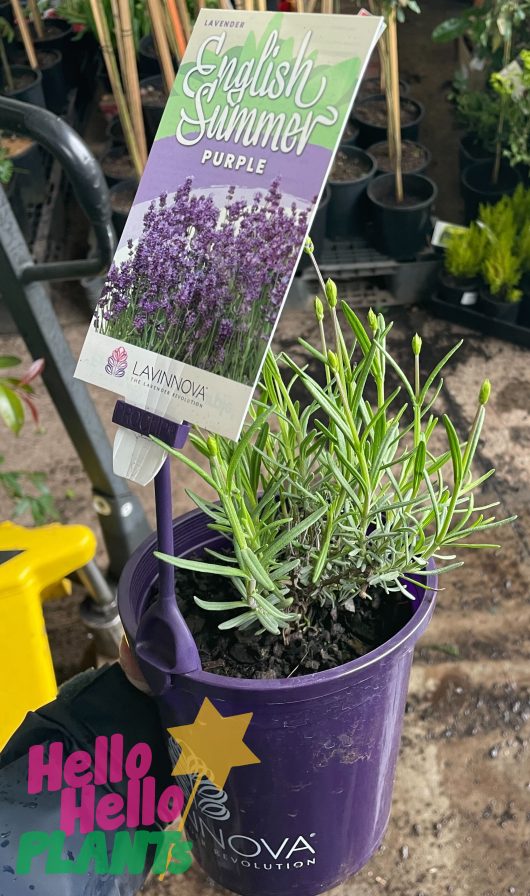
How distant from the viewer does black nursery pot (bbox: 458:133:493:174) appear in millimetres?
2443

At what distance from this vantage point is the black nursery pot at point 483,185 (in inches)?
90.6

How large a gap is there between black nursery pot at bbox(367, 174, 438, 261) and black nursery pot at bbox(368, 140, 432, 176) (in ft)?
0.19

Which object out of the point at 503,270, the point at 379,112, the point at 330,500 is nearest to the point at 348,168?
the point at 379,112

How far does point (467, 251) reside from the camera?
2027 mm

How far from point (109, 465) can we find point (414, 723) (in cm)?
66

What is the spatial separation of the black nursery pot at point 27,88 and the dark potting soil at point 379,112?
3.40 ft

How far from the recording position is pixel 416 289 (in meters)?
2.25

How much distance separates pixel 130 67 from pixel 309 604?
57.5 inches

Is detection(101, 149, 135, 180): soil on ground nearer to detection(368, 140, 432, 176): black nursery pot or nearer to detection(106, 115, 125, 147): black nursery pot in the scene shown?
detection(106, 115, 125, 147): black nursery pot

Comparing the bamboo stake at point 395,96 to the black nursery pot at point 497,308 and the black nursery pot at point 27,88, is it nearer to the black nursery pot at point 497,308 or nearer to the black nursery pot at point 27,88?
the black nursery pot at point 497,308

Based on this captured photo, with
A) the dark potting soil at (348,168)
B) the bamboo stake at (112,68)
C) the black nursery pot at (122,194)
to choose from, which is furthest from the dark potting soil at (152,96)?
the dark potting soil at (348,168)

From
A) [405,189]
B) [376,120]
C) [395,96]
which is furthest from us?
[376,120]

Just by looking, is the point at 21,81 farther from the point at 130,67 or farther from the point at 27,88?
the point at 130,67

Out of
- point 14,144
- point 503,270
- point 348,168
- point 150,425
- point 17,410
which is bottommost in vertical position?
point 503,270
